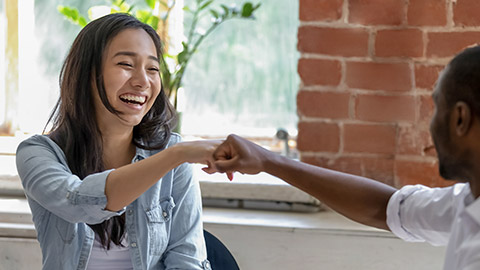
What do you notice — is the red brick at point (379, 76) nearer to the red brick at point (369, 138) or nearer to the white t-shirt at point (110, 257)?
the red brick at point (369, 138)

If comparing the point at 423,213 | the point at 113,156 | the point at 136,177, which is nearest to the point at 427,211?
the point at 423,213

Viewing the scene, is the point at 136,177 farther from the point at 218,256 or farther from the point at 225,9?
the point at 225,9

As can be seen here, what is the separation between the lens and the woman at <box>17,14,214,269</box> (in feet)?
5.55

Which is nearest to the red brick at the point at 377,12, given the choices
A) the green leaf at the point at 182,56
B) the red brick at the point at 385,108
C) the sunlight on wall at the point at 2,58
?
the red brick at the point at 385,108

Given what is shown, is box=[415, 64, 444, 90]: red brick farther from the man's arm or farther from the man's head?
the man's head

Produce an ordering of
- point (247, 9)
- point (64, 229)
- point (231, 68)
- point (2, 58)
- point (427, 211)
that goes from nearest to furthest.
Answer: point (427, 211)
point (64, 229)
point (247, 9)
point (231, 68)
point (2, 58)

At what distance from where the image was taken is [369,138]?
7.30ft

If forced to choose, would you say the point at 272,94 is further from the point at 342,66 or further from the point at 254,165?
the point at 254,165

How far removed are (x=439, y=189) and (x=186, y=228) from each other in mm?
689

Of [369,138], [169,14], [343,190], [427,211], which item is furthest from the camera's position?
[169,14]

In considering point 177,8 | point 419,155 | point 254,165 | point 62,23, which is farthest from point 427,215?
point 62,23

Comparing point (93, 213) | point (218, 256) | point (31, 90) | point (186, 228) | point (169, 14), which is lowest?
point (218, 256)

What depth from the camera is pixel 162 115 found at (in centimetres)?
191

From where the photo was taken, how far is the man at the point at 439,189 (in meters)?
1.16
